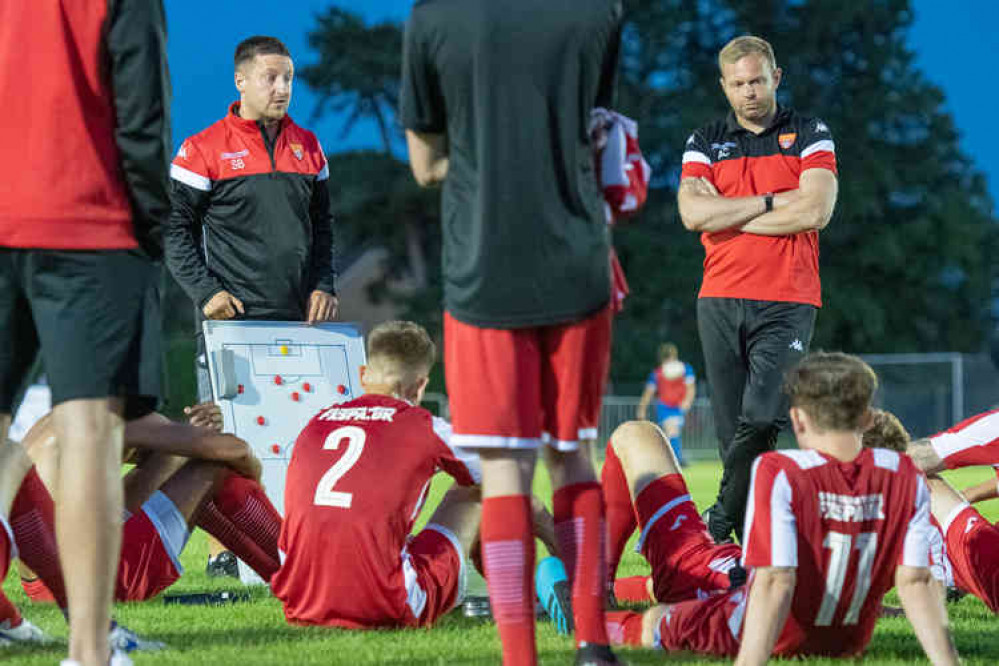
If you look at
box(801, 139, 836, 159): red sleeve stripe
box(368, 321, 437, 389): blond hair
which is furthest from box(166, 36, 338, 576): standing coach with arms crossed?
box(801, 139, 836, 159): red sleeve stripe

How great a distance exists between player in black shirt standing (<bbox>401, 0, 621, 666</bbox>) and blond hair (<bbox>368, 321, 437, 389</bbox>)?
4.31 ft

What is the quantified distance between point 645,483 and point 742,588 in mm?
860

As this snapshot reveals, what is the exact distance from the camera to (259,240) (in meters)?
7.27

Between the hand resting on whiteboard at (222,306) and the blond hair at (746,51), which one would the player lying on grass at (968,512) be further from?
the hand resting on whiteboard at (222,306)

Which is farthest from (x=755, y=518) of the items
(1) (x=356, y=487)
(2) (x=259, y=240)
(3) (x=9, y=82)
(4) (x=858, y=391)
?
(2) (x=259, y=240)

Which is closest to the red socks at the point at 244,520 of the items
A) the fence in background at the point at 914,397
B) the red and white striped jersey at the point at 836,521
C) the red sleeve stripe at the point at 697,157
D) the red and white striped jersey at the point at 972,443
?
the red and white striped jersey at the point at 836,521

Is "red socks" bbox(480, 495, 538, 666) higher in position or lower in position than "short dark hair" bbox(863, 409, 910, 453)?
lower

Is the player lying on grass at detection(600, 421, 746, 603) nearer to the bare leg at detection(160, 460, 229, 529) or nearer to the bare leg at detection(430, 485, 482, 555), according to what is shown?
the bare leg at detection(430, 485, 482, 555)

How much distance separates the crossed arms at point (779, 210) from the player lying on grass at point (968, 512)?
1637 mm

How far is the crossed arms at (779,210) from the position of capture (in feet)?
21.8

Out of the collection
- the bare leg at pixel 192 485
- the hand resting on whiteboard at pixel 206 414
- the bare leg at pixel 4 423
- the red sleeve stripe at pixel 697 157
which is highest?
the red sleeve stripe at pixel 697 157

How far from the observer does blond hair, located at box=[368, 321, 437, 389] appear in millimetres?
5258

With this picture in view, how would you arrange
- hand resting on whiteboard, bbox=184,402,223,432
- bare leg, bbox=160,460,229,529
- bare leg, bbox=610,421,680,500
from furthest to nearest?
1. hand resting on whiteboard, bbox=184,402,223,432
2. bare leg, bbox=160,460,229,529
3. bare leg, bbox=610,421,680,500

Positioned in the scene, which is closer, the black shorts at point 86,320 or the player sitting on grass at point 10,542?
the black shorts at point 86,320
